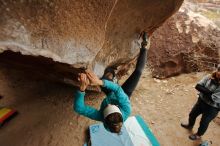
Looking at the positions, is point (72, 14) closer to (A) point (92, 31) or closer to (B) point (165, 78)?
(A) point (92, 31)

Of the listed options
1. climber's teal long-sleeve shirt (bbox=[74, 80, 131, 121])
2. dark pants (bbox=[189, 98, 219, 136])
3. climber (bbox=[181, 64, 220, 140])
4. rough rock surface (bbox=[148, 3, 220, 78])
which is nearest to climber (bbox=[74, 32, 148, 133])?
climber's teal long-sleeve shirt (bbox=[74, 80, 131, 121])

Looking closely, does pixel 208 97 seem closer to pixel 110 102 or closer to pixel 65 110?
pixel 110 102

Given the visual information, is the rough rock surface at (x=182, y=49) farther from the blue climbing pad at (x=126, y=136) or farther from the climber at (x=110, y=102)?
the climber at (x=110, y=102)

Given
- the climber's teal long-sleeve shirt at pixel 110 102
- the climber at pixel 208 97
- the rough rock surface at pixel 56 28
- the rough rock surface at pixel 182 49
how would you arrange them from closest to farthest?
the rough rock surface at pixel 56 28
the climber's teal long-sleeve shirt at pixel 110 102
the climber at pixel 208 97
the rough rock surface at pixel 182 49

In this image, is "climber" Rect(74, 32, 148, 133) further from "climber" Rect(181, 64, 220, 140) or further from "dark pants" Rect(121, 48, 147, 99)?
"climber" Rect(181, 64, 220, 140)

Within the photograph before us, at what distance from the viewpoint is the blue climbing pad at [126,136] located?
4.15 metres

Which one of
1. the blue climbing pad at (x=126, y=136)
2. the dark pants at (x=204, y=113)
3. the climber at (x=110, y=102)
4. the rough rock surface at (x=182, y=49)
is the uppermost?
the rough rock surface at (x=182, y=49)

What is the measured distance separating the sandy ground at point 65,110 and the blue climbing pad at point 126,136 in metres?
0.17

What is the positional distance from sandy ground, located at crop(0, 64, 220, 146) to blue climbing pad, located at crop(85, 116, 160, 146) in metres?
0.17

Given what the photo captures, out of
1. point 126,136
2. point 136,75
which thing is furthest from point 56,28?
point 126,136

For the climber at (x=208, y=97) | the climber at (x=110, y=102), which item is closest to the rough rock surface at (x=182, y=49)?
the climber at (x=208, y=97)

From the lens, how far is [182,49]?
604cm

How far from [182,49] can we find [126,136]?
105 inches

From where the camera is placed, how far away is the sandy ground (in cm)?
425
